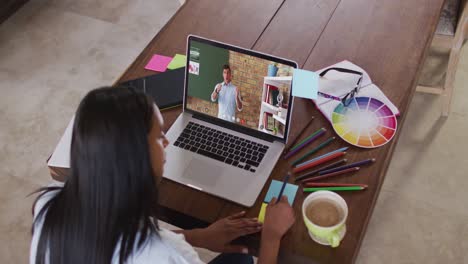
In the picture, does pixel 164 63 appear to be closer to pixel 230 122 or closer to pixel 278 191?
pixel 230 122

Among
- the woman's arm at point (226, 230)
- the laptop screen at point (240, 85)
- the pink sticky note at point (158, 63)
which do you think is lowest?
the woman's arm at point (226, 230)

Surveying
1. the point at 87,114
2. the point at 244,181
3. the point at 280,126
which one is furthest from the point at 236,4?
the point at 87,114

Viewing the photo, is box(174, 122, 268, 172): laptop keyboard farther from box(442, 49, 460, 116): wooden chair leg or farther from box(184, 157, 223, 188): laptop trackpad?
box(442, 49, 460, 116): wooden chair leg

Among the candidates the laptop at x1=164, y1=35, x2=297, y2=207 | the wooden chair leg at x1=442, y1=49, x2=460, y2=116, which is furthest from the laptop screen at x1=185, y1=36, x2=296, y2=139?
the wooden chair leg at x1=442, y1=49, x2=460, y2=116

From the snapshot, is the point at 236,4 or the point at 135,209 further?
the point at 236,4

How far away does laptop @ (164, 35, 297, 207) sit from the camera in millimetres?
1297

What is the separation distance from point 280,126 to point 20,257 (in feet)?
4.22

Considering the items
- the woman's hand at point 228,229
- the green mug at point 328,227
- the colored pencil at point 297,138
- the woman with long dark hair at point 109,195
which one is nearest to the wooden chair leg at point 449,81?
the colored pencil at point 297,138

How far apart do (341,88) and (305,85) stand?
0.64 ft

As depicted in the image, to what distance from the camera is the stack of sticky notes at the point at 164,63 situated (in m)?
1.60

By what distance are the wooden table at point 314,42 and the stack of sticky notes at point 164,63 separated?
0.02 m

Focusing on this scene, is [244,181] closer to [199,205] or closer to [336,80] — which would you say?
[199,205]

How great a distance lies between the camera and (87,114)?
875mm

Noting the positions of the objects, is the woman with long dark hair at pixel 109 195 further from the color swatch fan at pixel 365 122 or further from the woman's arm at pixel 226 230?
the color swatch fan at pixel 365 122
